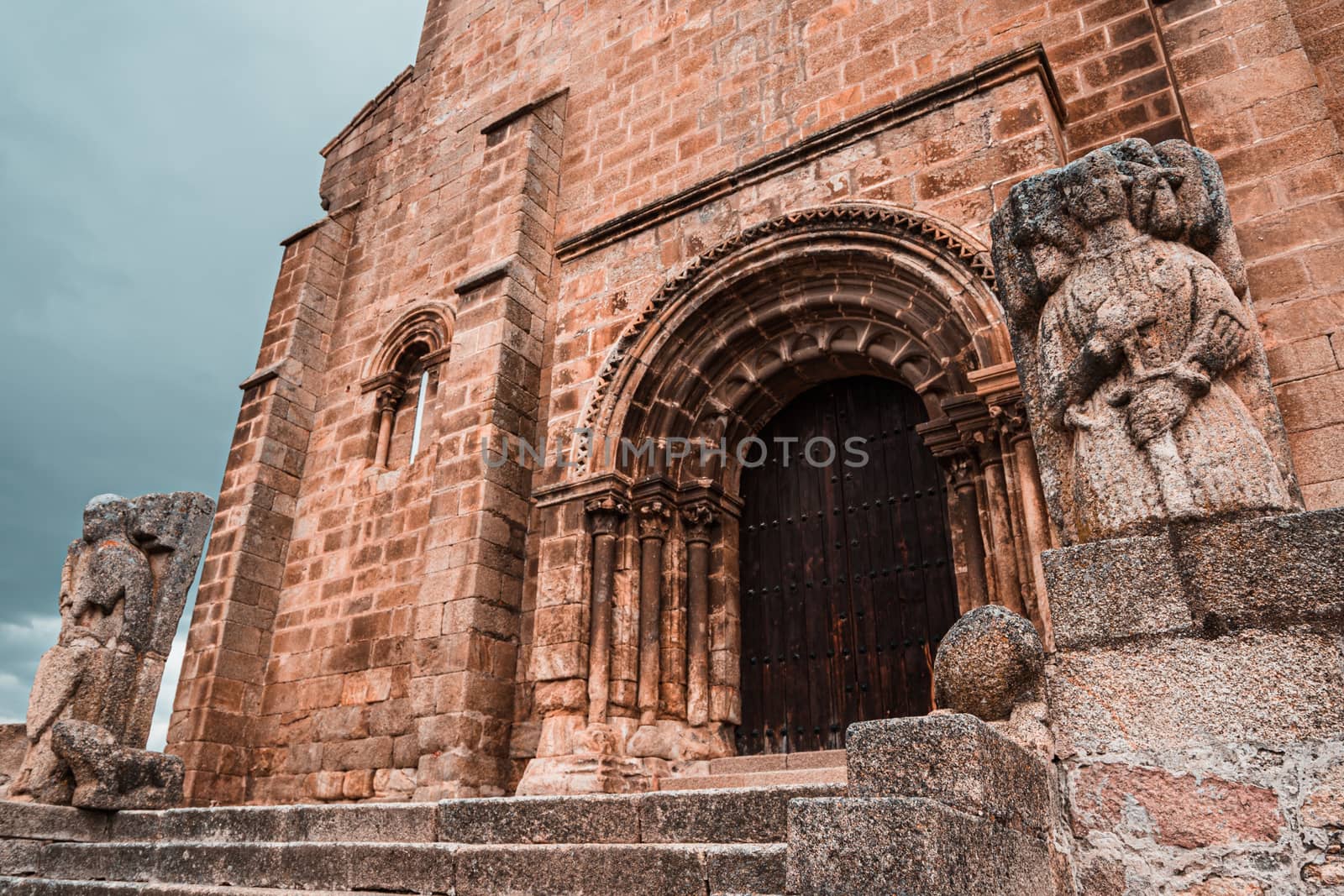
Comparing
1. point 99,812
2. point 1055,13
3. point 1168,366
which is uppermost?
point 1055,13

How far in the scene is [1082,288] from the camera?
308 centimetres

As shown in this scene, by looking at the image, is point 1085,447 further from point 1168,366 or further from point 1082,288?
point 1082,288

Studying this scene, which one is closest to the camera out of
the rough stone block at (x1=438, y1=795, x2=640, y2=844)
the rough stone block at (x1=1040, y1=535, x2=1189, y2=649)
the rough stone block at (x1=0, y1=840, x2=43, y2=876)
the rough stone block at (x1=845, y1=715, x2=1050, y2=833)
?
the rough stone block at (x1=845, y1=715, x2=1050, y2=833)

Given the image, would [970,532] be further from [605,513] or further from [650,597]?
[605,513]

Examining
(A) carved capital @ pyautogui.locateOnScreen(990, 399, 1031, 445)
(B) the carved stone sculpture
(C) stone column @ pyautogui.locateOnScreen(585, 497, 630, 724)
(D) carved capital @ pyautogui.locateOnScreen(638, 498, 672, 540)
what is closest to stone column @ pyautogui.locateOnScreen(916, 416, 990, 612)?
(A) carved capital @ pyautogui.locateOnScreen(990, 399, 1031, 445)

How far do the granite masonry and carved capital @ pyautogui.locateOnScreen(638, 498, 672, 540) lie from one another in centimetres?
4

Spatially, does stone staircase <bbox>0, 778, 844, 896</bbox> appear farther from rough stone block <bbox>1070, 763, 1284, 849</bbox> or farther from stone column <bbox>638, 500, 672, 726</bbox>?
rough stone block <bbox>1070, 763, 1284, 849</bbox>

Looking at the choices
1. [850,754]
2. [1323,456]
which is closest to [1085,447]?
[850,754]

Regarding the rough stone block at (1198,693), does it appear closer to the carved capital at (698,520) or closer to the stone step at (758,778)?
the stone step at (758,778)

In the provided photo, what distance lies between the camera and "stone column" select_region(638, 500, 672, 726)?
20.2ft

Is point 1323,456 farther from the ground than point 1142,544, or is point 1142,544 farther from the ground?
point 1323,456

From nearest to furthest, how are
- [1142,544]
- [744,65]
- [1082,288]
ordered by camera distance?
[1142,544] < [1082,288] < [744,65]

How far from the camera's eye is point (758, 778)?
17.3 feet

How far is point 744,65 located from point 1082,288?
17.7 ft
